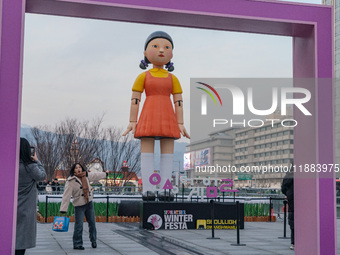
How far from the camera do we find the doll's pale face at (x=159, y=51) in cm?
1427

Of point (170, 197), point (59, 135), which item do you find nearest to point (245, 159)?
point (59, 135)

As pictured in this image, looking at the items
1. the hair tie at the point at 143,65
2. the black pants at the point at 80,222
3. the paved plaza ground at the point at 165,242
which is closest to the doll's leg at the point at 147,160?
the paved plaza ground at the point at 165,242

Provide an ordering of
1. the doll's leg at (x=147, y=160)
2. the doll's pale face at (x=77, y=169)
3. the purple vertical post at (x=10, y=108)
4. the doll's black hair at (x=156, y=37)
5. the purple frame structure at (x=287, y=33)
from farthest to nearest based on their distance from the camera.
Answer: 1. the doll's leg at (x=147, y=160)
2. the doll's black hair at (x=156, y=37)
3. the doll's pale face at (x=77, y=169)
4. the purple frame structure at (x=287, y=33)
5. the purple vertical post at (x=10, y=108)

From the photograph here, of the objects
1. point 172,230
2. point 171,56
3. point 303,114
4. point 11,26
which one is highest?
point 171,56

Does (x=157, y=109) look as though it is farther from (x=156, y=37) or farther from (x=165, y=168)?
(x=156, y=37)

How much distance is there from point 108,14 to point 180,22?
97cm

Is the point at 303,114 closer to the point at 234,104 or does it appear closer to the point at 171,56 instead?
the point at 234,104

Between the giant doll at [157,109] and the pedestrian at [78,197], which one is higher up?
the giant doll at [157,109]

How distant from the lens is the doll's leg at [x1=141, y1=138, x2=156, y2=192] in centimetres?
1462

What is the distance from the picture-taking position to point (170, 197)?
15.2m

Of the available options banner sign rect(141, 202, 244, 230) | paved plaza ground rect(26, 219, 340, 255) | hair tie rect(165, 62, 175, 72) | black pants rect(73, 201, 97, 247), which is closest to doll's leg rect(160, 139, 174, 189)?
banner sign rect(141, 202, 244, 230)

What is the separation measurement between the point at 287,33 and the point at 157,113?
301 inches

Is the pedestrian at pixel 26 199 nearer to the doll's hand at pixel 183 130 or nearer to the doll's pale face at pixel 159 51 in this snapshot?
the doll's pale face at pixel 159 51

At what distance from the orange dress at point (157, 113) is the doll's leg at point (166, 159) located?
283 millimetres
